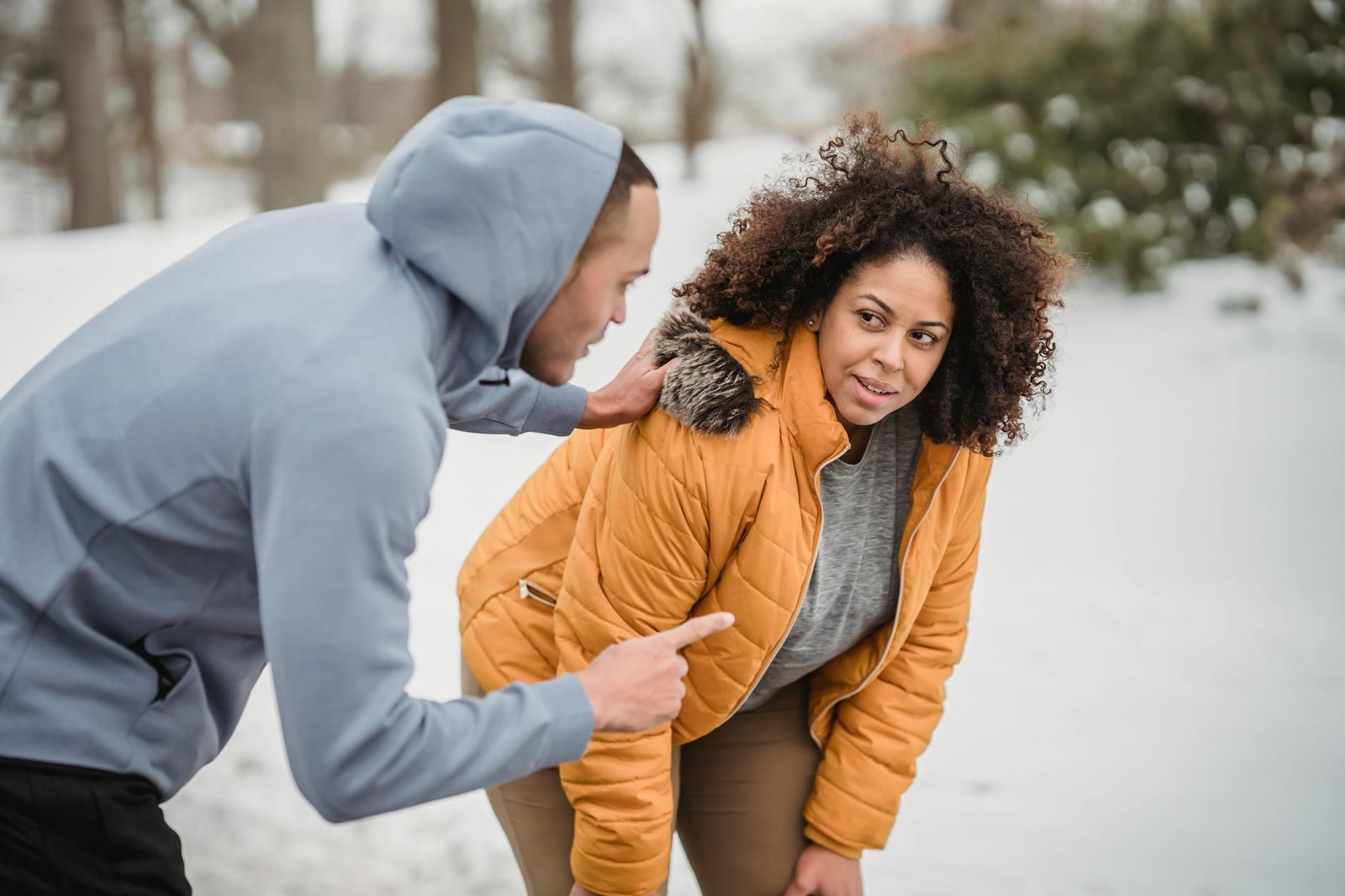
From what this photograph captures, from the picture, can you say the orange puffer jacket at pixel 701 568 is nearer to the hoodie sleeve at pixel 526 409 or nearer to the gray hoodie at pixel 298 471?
the hoodie sleeve at pixel 526 409

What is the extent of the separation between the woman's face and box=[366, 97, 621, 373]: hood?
30.7 inches

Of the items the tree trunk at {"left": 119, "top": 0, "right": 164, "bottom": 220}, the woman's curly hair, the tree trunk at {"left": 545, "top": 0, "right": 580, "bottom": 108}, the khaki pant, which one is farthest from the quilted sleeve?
the tree trunk at {"left": 119, "top": 0, "right": 164, "bottom": 220}

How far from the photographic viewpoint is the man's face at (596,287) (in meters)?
1.55

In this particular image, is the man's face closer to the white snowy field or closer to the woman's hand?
the white snowy field

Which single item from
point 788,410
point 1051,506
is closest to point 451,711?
point 788,410

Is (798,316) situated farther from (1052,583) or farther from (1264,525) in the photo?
(1264,525)

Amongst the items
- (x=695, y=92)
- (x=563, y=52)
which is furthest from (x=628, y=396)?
(x=563, y=52)

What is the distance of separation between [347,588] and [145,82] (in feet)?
57.3

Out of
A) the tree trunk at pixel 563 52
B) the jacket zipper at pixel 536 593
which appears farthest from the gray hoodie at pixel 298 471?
the tree trunk at pixel 563 52

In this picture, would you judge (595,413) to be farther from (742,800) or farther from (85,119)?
(85,119)

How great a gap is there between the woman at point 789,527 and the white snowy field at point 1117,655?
34 centimetres

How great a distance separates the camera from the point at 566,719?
148 cm

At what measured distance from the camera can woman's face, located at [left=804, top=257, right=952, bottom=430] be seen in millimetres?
2131

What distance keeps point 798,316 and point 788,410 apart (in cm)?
22
